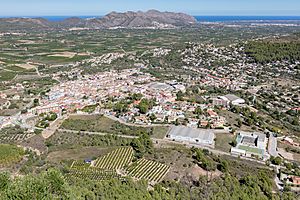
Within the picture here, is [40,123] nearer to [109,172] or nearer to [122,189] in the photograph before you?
[109,172]

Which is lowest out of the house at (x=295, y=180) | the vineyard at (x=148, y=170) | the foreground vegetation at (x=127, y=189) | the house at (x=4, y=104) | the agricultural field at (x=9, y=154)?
the house at (x=4, y=104)

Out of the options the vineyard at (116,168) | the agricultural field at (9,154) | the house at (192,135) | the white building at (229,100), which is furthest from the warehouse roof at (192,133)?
the agricultural field at (9,154)

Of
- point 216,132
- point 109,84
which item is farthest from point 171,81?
point 216,132

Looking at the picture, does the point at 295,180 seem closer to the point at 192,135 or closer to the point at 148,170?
the point at 192,135

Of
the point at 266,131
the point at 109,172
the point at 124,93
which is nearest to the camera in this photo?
the point at 109,172

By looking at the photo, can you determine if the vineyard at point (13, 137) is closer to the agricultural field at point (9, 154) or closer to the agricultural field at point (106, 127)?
the agricultural field at point (9, 154)
